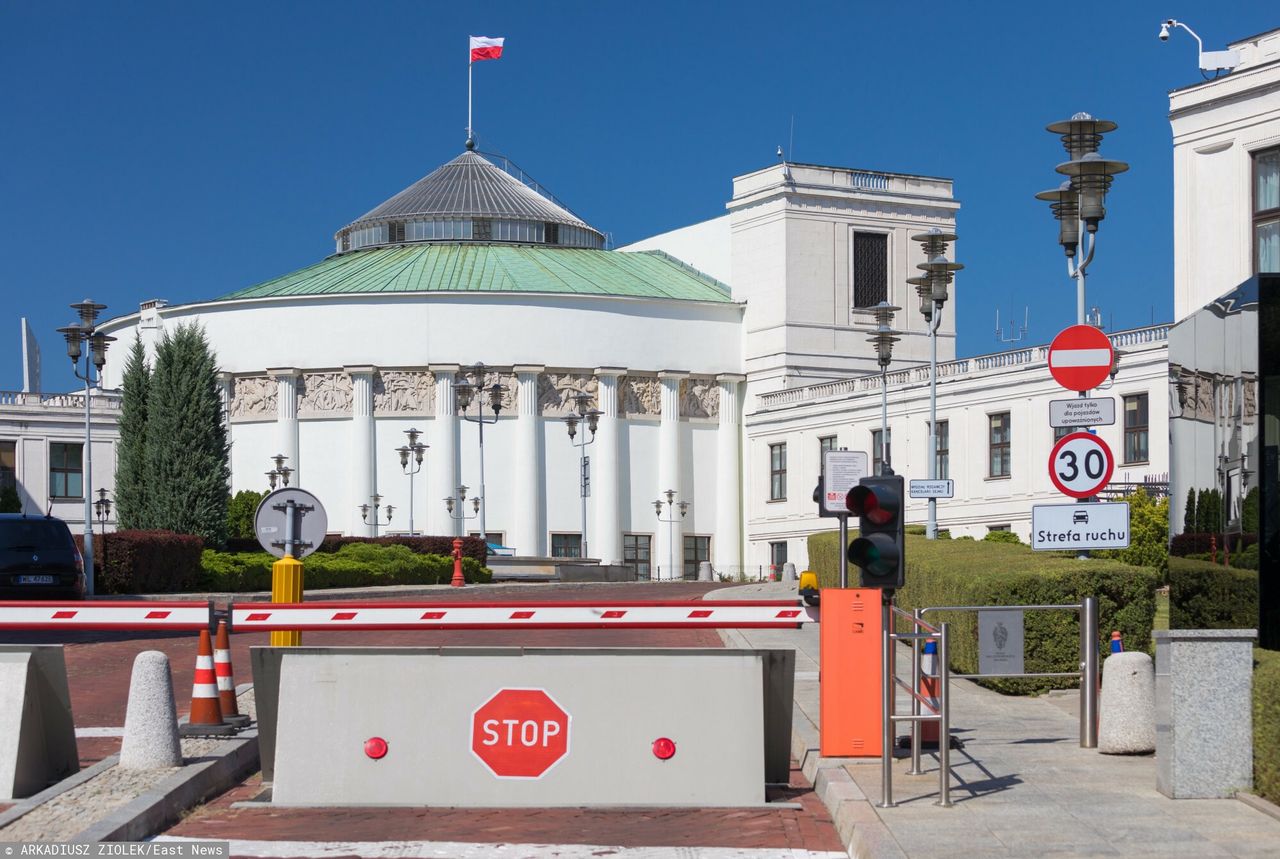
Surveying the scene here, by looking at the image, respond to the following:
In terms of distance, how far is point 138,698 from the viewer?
13375 mm

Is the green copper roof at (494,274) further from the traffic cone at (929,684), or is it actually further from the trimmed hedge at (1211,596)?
the trimmed hedge at (1211,596)

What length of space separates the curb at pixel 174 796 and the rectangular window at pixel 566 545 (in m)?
70.0

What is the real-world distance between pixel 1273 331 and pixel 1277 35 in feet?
114

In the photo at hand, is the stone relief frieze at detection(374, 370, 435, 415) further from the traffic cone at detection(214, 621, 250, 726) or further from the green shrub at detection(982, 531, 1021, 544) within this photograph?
the traffic cone at detection(214, 621, 250, 726)

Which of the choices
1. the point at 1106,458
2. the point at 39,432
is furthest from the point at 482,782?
the point at 39,432

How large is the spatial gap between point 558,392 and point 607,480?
4.64m

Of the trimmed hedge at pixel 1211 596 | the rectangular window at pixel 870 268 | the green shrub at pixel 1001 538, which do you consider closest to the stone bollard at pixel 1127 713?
the trimmed hedge at pixel 1211 596

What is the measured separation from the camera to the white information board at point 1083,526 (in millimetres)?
17188

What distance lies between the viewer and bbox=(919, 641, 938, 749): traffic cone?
14445mm

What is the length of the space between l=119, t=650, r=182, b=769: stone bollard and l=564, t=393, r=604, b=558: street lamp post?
5579 cm

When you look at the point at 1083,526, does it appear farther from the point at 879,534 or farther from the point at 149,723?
the point at 149,723

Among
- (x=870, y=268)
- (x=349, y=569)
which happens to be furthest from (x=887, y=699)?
(x=870, y=268)

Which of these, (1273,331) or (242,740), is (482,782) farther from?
(1273,331)

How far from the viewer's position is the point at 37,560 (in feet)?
92.5
